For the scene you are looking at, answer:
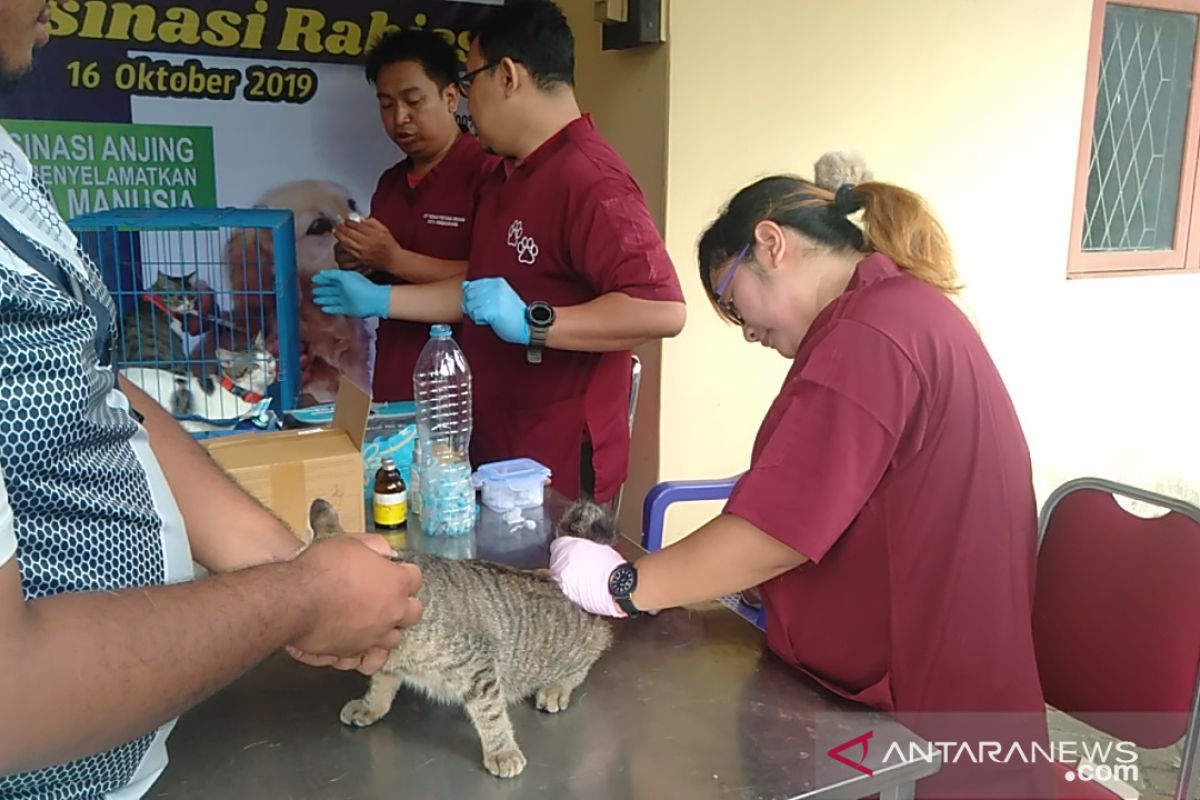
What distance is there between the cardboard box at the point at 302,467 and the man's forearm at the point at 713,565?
0.58 metres

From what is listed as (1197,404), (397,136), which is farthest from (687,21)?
(1197,404)

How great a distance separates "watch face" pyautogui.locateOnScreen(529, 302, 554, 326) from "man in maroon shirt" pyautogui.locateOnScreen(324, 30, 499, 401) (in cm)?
56

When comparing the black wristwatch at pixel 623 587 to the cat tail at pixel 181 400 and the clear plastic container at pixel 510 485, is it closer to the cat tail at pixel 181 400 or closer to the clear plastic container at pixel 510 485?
the clear plastic container at pixel 510 485

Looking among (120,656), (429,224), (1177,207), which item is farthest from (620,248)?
(1177,207)

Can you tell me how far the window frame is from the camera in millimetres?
3652

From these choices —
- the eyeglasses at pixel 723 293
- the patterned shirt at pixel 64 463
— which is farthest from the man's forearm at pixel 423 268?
the patterned shirt at pixel 64 463

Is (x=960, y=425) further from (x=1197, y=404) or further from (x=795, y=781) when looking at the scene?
(x=1197, y=404)

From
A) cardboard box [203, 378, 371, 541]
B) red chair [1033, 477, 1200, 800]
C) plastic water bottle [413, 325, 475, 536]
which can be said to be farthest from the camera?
plastic water bottle [413, 325, 475, 536]

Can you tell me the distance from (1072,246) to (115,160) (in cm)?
341

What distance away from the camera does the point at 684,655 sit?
133 centimetres

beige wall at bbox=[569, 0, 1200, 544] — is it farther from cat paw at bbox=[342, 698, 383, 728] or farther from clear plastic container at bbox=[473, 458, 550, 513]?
cat paw at bbox=[342, 698, 383, 728]

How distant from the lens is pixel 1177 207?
407 cm

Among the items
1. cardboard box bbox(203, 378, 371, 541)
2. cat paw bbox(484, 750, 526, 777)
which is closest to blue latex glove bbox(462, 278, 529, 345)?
cardboard box bbox(203, 378, 371, 541)

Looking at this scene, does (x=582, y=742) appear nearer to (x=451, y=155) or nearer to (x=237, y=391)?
(x=237, y=391)
